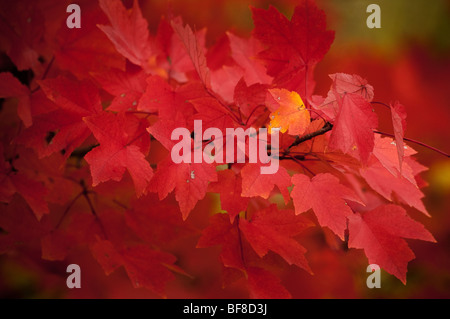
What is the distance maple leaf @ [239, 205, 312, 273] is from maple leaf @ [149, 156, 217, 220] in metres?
0.11

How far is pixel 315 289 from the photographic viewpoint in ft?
3.99

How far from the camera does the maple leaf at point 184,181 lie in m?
0.45

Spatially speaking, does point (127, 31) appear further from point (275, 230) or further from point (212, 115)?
point (275, 230)

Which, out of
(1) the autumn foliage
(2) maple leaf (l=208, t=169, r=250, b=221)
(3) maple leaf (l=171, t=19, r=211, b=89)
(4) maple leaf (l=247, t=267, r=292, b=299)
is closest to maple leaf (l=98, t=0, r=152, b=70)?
(1) the autumn foliage

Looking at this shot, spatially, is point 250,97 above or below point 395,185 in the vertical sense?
above

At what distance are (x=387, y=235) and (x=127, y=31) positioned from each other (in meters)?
0.49

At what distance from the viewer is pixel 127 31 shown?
58 centimetres

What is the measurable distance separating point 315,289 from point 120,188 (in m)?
0.83

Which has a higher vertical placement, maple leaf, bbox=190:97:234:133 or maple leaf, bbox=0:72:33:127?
maple leaf, bbox=0:72:33:127

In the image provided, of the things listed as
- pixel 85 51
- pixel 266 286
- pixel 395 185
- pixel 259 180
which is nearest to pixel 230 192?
pixel 259 180

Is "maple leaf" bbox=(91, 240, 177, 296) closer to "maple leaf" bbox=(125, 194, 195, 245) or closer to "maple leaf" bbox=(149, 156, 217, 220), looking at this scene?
"maple leaf" bbox=(125, 194, 195, 245)

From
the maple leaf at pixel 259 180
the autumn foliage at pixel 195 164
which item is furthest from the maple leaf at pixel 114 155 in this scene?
the maple leaf at pixel 259 180

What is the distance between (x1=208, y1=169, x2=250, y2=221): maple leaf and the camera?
1.63 ft

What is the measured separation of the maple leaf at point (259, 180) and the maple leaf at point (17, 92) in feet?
1.12
